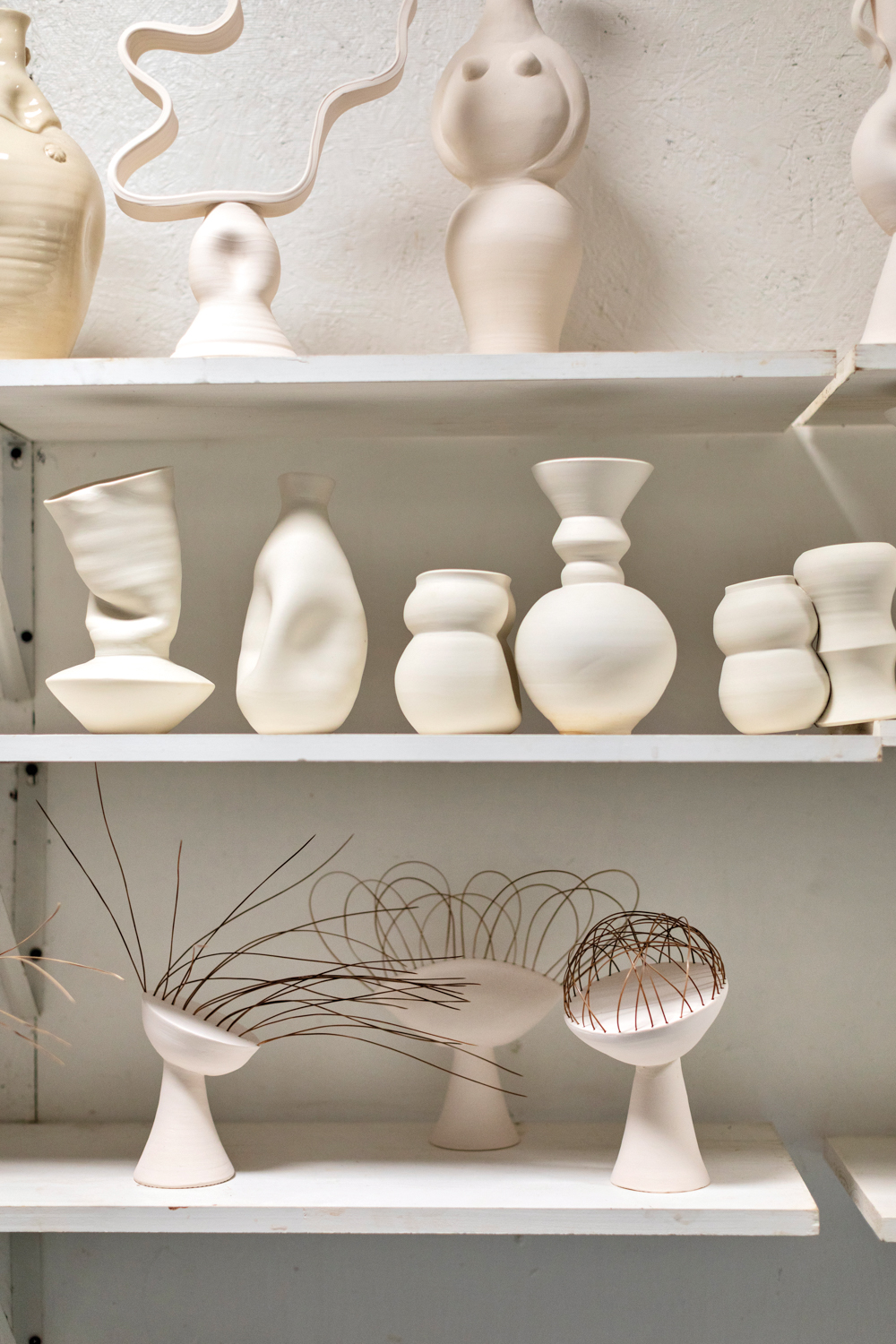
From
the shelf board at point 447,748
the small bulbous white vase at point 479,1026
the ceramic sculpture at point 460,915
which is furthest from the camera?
the ceramic sculpture at point 460,915

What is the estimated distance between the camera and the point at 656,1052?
908mm

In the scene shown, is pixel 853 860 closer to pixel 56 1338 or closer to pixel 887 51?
pixel 887 51

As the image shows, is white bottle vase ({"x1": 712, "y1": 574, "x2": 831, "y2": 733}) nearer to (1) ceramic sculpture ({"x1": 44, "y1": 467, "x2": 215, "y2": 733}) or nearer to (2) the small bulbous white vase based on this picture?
(2) the small bulbous white vase

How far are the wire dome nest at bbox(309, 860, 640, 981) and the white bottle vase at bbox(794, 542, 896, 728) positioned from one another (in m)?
0.33

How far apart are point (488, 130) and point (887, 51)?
1.22 feet

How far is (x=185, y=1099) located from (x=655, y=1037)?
0.43m

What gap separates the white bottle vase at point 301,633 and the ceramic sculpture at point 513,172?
0.25 metres

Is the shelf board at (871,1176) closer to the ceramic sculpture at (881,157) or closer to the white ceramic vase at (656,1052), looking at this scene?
the white ceramic vase at (656,1052)

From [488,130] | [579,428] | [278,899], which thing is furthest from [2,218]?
[278,899]

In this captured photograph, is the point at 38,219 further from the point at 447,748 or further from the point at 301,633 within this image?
the point at 447,748

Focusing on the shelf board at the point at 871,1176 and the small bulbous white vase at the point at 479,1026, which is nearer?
the shelf board at the point at 871,1176

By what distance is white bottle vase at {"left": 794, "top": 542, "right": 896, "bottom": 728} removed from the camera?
3.03 feet

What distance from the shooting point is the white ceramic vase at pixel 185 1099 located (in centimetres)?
95

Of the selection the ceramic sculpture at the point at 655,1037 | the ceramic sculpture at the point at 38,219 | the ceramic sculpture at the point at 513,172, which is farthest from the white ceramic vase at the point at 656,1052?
the ceramic sculpture at the point at 38,219
